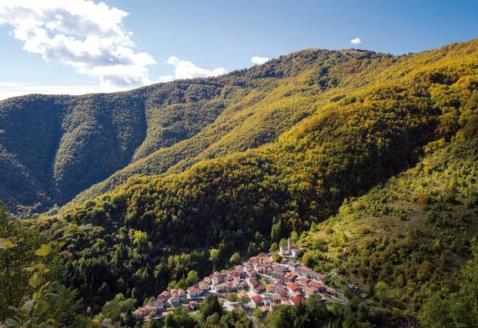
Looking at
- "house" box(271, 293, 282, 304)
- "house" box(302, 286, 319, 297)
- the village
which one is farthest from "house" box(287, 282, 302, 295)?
"house" box(271, 293, 282, 304)

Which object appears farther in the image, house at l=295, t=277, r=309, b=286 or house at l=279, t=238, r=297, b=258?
house at l=279, t=238, r=297, b=258

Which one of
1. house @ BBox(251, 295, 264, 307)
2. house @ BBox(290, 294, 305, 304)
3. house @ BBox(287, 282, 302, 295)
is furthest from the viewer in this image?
house @ BBox(287, 282, 302, 295)

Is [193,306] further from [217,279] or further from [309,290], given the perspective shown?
[309,290]

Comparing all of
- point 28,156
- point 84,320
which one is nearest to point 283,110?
point 28,156

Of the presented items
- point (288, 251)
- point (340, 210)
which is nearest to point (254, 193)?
point (340, 210)

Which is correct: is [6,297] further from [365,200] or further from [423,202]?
[365,200]

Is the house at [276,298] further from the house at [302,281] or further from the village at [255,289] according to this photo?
the house at [302,281]

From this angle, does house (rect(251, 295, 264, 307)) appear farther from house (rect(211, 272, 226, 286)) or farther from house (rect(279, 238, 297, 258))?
house (rect(279, 238, 297, 258))
